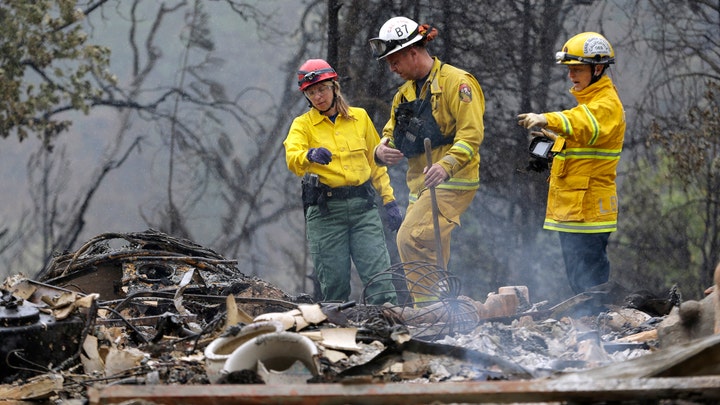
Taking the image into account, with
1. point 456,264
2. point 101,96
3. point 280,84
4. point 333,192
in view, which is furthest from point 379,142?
point 101,96

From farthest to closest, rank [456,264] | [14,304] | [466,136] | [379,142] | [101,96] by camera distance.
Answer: [101,96] → [456,264] → [379,142] → [466,136] → [14,304]

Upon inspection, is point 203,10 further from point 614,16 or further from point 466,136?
point 466,136

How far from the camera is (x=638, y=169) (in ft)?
41.4

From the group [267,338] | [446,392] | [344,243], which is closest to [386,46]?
[344,243]

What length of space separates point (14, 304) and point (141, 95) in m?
8.96

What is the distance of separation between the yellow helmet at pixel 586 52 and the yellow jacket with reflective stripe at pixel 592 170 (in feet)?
0.57

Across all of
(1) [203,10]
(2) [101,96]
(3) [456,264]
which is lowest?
(3) [456,264]

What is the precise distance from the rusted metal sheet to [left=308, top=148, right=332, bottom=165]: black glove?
4079mm

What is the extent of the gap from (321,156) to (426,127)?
0.85m

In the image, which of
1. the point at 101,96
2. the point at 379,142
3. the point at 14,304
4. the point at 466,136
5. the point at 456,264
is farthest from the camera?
the point at 101,96

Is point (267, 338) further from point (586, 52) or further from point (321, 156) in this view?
point (586, 52)

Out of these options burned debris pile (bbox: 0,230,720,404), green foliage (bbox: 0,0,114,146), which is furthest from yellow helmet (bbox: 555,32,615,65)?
green foliage (bbox: 0,0,114,146)

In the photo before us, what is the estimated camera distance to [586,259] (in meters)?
7.07

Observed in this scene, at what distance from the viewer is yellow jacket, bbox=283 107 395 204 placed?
7609mm
